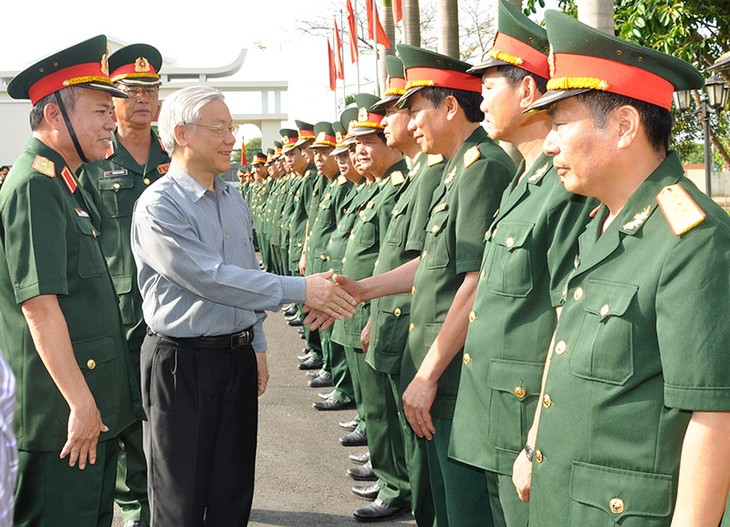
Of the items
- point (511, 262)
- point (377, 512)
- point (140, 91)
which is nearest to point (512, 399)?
point (511, 262)

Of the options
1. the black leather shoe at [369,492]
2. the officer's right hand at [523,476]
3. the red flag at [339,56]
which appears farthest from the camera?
the red flag at [339,56]

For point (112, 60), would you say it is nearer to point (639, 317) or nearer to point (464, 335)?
point (464, 335)

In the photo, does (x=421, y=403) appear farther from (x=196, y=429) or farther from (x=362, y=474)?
(x=362, y=474)

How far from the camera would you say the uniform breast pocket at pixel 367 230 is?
5535 millimetres

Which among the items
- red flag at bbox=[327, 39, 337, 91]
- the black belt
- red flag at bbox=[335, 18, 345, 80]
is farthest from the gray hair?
red flag at bbox=[327, 39, 337, 91]

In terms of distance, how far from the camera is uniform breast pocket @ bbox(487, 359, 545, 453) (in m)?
2.76

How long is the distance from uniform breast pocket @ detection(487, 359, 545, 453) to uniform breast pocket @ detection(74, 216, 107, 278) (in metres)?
1.57

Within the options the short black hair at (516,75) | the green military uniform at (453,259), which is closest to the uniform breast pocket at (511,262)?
the green military uniform at (453,259)

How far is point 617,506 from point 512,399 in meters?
0.79

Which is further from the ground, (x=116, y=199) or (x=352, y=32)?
(x=352, y=32)

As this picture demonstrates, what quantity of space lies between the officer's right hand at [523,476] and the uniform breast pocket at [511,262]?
541mm

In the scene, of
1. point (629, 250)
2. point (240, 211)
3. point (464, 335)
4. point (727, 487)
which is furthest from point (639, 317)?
point (240, 211)

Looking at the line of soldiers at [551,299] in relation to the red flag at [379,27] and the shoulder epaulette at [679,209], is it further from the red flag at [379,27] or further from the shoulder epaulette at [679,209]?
the red flag at [379,27]

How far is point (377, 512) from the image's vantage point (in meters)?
4.83
